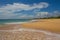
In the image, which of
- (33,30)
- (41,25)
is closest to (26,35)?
(33,30)

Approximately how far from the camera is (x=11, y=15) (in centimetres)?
196

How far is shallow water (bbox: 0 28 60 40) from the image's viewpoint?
194 cm

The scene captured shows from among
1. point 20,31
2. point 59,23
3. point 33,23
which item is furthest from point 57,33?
point 20,31

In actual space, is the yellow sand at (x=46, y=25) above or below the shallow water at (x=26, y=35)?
above

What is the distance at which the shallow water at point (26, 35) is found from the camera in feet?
6.36

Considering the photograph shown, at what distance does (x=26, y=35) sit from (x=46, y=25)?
0.30 metres

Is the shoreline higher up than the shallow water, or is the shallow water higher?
the shoreline

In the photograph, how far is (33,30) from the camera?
6.41 ft

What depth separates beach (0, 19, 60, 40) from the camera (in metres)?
1.94

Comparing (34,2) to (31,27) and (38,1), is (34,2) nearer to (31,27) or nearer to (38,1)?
(38,1)

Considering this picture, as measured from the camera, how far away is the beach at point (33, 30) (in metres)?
1.94

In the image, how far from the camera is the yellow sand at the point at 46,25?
6.36 ft

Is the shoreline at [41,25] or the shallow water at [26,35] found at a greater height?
the shoreline at [41,25]

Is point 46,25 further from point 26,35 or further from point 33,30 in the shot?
point 26,35
